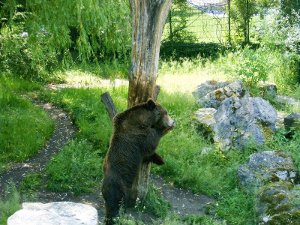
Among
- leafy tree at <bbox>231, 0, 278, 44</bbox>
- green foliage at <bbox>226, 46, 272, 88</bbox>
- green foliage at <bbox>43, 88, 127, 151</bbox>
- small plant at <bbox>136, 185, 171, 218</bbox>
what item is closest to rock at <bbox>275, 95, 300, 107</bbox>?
green foliage at <bbox>226, 46, 272, 88</bbox>

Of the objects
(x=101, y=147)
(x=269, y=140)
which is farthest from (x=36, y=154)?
(x=269, y=140)

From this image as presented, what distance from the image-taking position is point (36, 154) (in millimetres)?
10023

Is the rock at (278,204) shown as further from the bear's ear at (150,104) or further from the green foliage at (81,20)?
the green foliage at (81,20)

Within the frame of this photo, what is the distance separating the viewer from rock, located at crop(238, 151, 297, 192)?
8.95 m

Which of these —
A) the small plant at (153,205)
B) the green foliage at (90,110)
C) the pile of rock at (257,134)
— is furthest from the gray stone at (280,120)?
the small plant at (153,205)

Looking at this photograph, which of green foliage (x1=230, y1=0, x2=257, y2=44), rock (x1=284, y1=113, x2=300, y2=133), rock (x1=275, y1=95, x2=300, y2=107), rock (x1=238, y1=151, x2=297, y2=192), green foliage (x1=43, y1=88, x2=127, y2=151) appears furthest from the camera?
green foliage (x1=230, y1=0, x2=257, y2=44)

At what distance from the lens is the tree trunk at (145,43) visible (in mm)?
6705

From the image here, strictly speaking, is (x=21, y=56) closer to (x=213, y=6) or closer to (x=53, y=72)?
(x=53, y=72)

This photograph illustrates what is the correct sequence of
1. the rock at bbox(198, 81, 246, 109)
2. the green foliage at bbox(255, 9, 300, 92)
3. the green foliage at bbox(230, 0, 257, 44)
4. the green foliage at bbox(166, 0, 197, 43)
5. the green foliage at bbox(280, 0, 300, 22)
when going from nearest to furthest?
the rock at bbox(198, 81, 246, 109) < the green foliage at bbox(255, 9, 300, 92) < the green foliage at bbox(280, 0, 300, 22) < the green foliage at bbox(230, 0, 257, 44) < the green foliage at bbox(166, 0, 197, 43)

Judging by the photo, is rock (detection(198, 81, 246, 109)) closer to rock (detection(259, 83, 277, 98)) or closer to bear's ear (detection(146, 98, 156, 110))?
rock (detection(259, 83, 277, 98))

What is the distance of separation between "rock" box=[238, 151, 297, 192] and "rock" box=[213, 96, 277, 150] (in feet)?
3.75

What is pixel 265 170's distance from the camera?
29.7ft

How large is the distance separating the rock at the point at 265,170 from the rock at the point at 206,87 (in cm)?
434

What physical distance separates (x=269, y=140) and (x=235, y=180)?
1850mm
